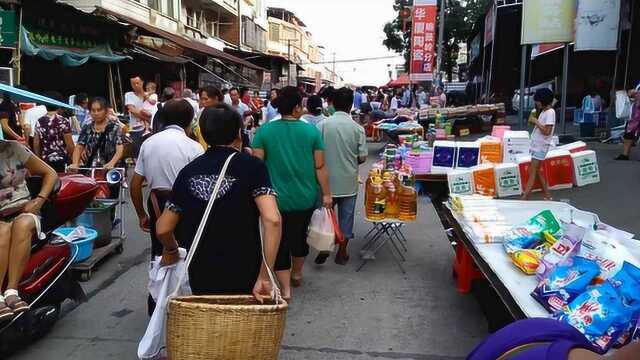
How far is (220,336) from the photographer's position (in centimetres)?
237

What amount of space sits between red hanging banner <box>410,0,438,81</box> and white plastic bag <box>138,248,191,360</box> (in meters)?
18.4

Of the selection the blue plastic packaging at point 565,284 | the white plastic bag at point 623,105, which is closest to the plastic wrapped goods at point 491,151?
the blue plastic packaging at point 565,284

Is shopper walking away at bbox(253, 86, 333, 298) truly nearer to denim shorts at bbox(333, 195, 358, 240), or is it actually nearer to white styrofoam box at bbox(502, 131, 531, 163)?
denim shorts at bbox(333, 195, 358, 240)

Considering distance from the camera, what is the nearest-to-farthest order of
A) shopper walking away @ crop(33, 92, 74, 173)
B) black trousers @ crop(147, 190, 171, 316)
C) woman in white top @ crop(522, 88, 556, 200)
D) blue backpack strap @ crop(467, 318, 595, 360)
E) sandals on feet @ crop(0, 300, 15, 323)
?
blue backpack strap @ crop(467, 318, 595, 360) < sandals on feet @ crop(0, 300, 15, 323) < black trousers @ crop(147, 190, 171, 316) < shopper walking away @ crop(33, 92, 74, 173) < woman in white top @ crop(522, 88, 556, 200)

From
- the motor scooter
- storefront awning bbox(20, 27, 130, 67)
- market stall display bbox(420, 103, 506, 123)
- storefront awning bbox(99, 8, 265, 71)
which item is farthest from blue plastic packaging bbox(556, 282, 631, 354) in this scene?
storefront awning bbox(99, 8, 265, 71)

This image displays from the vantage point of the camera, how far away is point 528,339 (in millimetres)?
1402

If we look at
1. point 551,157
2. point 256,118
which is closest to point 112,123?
point 551,157

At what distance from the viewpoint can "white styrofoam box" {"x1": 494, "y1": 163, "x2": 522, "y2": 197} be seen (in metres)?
8.32

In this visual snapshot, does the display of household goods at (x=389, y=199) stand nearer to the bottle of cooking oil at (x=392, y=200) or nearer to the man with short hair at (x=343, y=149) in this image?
the bottle of cooking oil at (x=392, y=200)

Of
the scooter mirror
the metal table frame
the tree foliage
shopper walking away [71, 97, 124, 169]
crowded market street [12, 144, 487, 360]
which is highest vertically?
the tree foliage

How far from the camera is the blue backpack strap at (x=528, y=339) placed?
137cm

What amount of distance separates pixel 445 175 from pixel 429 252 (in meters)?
2.90

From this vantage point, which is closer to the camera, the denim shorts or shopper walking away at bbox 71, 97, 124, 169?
the denim shorts

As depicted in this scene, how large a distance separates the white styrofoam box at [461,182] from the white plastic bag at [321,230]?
356 cm
